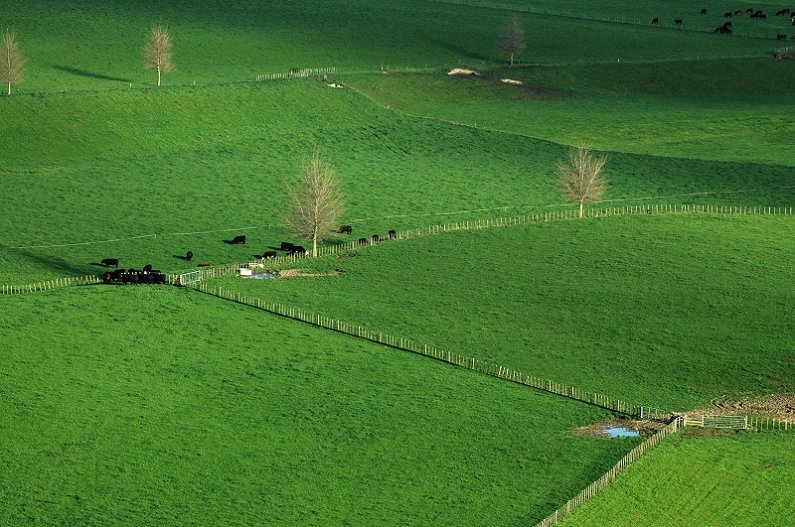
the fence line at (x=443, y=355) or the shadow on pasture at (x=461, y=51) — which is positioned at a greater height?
the shadow on pasture at (x=461, y=51)

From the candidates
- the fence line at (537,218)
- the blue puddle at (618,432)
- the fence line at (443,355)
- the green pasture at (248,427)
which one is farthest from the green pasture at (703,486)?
the fence line at (537,218)

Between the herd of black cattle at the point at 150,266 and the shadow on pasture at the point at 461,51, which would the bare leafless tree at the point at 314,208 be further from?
the shadow on pasture at the point at 461,51

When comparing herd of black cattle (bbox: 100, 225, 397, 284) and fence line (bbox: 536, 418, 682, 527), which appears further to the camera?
herd of black cattle (bbox: 100, 225, 397, 284)

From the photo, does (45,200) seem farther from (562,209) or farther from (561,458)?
(561,458)

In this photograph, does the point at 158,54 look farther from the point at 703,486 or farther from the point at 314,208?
the point at 703,486

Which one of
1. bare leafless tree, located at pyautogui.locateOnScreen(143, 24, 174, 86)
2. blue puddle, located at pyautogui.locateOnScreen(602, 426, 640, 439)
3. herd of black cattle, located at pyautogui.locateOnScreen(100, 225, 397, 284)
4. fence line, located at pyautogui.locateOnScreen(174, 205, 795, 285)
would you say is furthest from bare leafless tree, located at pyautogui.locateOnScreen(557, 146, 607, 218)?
blue puddle, located at pyautogui.locateOnScreen(602, 426, 640, 439)

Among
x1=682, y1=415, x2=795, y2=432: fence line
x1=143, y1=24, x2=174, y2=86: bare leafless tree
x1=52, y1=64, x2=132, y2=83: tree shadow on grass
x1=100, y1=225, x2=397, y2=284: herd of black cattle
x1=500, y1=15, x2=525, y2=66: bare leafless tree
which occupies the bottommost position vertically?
x1=682, y1=415, x2=795, y2=432: fence line

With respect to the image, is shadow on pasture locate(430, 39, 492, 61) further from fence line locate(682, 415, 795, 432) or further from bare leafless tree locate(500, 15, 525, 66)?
fence line locate(682, 415, 795, 432)

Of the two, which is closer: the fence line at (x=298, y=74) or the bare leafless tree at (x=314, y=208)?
the bare leafless tree at (x=314, y=208)
